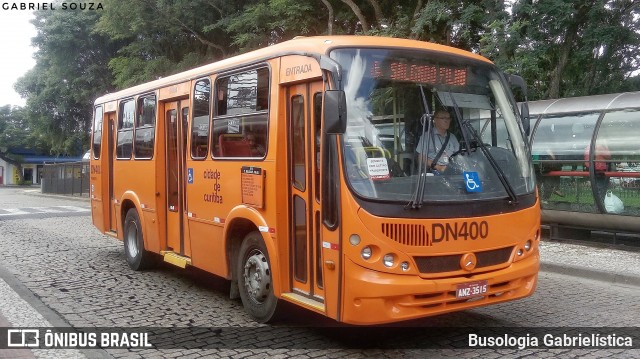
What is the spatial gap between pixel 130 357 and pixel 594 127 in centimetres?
891

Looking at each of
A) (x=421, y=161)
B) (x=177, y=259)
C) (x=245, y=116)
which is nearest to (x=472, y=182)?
(x=421, y=161)

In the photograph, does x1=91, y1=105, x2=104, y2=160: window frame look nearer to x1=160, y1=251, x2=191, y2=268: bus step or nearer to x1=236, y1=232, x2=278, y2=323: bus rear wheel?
x1=160, y1=251, x2=191, y2=268: bus step

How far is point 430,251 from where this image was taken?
5.32 meters

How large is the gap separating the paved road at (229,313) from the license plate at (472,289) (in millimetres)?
562

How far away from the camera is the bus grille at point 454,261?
5.33 m

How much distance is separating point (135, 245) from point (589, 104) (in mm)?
8357

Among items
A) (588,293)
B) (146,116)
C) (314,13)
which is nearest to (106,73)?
(314,13)

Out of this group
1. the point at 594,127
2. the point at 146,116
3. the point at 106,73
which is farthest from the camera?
the point at 106,73

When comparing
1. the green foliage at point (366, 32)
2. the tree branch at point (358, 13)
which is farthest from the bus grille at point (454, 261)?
the tree branch at point (358, 13)

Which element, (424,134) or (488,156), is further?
(488,156)

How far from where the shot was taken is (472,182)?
5656 millimetres

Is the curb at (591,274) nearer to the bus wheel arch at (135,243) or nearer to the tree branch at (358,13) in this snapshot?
the bus wheel arch at (135,243)

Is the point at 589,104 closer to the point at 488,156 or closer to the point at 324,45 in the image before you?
the point at 488,156

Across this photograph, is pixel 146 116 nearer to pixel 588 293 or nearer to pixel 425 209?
pixel 425 209
